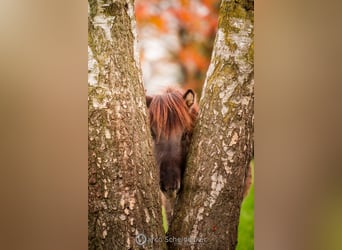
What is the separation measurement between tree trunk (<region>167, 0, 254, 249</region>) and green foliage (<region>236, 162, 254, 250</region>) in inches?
1.5

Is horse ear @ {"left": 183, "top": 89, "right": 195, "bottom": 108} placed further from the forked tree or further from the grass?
the grass

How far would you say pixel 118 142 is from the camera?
2.51 m

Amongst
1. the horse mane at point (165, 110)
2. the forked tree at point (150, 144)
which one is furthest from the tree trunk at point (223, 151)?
the horse mane at point (165, 110)

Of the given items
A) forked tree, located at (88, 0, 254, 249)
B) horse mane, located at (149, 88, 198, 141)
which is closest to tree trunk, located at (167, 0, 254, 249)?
forked tree, located at (88, 0, 254, 249)

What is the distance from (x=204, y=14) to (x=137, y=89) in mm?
564

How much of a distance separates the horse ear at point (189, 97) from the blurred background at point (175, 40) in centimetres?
3

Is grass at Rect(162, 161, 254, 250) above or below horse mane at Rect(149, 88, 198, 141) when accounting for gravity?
below

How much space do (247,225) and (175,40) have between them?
111cm

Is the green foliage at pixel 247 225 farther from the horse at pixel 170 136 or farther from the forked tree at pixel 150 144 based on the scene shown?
the horse at pixel 170 136

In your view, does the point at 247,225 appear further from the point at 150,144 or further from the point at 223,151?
the point at 150,144

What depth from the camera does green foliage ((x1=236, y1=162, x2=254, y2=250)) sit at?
253 centimetres

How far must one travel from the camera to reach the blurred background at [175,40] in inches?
99.8

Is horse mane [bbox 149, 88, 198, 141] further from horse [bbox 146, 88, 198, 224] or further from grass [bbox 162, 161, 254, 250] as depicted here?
grass [bbox 162, 161, 254, 250]
